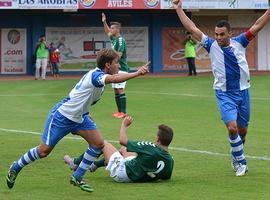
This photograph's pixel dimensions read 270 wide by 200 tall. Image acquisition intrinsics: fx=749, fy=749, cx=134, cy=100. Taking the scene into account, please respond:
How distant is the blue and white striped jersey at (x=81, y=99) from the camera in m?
9.32

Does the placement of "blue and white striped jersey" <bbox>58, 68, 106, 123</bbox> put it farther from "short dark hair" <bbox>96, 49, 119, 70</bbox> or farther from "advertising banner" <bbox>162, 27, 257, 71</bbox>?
"advertising banner" <bbox>162, 27, 257, 71</bbox>

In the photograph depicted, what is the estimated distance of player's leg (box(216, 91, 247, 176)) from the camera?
34.9 ft

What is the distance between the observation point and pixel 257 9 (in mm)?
42031

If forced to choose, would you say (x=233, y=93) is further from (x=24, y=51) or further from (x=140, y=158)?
(x=24, y=51)

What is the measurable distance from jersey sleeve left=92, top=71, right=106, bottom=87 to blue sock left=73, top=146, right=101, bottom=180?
102 centimetres

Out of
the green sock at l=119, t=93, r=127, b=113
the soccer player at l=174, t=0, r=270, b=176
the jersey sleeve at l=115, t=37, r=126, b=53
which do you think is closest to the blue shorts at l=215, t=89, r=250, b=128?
the soccer player at l=174, t=0, r=270, b=176

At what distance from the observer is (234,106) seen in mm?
10797

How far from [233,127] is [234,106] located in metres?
0.36

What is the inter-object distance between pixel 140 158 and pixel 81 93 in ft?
3.95

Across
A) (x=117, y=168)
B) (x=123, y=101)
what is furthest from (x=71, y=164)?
(x=123, y=101)

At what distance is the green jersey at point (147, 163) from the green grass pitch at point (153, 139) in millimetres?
155

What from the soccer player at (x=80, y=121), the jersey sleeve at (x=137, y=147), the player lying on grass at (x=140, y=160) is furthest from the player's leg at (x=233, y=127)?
the soccer player at (x=80, y=121)

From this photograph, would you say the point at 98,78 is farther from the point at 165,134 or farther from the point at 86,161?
the point at 165,134

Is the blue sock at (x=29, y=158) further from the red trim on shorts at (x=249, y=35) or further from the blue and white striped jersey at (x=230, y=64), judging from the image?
the red trim on shorts at (x=249, y=35)
